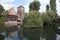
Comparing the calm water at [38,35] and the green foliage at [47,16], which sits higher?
the green foliage at [47,16]

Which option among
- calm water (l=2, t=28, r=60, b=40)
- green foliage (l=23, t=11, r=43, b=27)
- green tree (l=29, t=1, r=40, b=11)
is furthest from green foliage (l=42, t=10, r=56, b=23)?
calm water (l=2, t=28, r=60, b=40)

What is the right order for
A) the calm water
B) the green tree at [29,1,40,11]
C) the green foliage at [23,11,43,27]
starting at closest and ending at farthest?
the calm water, the green foliage at [23,11,43,27], the green tree at [29,1,40,11]

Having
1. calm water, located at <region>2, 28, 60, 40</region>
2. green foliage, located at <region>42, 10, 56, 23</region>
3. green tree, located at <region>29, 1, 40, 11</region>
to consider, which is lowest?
calm water, located at <region>2, 28, 60, 40</region>

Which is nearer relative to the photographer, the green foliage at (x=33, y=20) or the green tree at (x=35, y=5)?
the green foliage at (x=33, y=20)

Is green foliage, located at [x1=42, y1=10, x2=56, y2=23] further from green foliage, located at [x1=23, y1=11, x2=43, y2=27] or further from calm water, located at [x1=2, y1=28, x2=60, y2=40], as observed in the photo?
calm water, located at [x1=2, y1=28, x2=60, y2=40]

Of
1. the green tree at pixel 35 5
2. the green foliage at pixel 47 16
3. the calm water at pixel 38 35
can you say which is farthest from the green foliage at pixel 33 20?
the calm water at pixel 38 35

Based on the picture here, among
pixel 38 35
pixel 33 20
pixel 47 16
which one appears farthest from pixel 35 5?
pixel 38 35

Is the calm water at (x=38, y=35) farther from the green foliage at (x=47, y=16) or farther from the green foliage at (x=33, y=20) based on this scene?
the green foliage at (x=47, y=16)

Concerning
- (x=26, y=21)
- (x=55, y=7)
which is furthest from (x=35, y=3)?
(x=26, y=21)

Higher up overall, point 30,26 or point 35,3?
point 35,3

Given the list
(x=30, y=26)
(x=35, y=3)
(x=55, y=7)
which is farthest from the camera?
(x=55, y=7)

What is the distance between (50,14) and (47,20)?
1692 millimetres

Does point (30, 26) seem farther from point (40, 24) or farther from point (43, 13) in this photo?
point (43, 13)

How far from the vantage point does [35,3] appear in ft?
169
